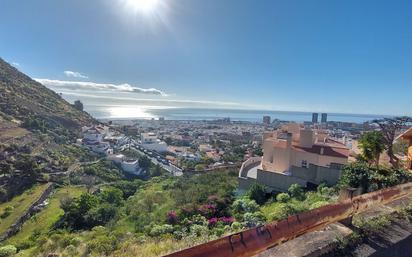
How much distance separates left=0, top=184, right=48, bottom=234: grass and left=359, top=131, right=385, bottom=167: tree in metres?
21.7

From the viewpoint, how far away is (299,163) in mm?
15570

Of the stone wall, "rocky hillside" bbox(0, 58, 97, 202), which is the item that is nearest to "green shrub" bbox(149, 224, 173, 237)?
→ the stone wall

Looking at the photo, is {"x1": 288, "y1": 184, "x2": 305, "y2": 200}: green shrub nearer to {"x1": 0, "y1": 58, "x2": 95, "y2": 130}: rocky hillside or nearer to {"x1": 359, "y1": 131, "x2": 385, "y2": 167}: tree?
{"x1": 359, "y1": 131, "x2": 385, "y2": 167}: tree

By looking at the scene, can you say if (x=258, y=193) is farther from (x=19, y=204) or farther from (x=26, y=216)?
(x=19, y=204)

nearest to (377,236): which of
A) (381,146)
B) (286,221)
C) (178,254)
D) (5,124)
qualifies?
(286,221)

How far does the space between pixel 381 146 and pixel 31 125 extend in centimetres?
4944

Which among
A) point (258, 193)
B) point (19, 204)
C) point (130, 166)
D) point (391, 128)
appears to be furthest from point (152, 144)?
point (391, 128)

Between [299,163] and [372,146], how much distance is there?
13.7 ft

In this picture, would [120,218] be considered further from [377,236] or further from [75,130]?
[75,130]

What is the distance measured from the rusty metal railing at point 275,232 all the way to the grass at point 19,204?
23031 mm

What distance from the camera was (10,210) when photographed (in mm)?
22891

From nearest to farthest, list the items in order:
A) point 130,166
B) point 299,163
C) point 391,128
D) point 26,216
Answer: point 391,128, point 299,163, point 26,216, point 130,166

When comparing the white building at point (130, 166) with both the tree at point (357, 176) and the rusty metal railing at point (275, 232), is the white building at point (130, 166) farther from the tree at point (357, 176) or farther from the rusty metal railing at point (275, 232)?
the rusty metal railing at point (275, 232)

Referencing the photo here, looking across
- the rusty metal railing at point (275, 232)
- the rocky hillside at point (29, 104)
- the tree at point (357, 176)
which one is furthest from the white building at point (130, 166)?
the rusty metal railing at point (275, 232)
